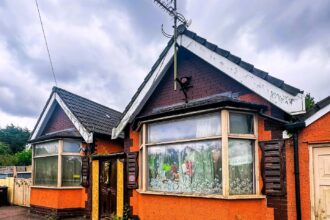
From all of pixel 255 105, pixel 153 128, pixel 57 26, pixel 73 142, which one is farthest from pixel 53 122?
pixel 255 105

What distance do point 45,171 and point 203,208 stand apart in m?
7.89

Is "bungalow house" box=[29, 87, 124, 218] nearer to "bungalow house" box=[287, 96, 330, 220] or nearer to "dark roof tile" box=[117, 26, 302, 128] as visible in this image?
"dark roof tile" box=[117, 26, 302, 128]

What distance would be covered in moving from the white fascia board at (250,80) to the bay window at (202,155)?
0.64 metres

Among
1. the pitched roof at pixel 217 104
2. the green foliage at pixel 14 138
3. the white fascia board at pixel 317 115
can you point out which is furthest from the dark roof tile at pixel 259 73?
the green foliage at pixel 14 138

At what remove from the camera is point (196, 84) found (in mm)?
8516

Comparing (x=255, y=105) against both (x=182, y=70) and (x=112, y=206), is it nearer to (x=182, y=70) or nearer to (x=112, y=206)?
(x=182, y=70)

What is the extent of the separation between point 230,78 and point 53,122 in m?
9.00

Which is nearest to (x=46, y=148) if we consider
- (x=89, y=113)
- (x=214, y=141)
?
(x=89, y=113)

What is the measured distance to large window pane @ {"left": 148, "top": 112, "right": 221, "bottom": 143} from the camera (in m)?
7.29

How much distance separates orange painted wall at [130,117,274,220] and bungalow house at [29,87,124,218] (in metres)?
2.83

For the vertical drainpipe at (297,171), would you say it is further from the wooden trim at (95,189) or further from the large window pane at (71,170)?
the large window pane at (71,170)

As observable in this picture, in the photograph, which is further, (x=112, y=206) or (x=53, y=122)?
(x=53, y=122)

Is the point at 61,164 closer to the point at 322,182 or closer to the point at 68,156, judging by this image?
the point at 68,156

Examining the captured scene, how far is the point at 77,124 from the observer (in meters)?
12.2
